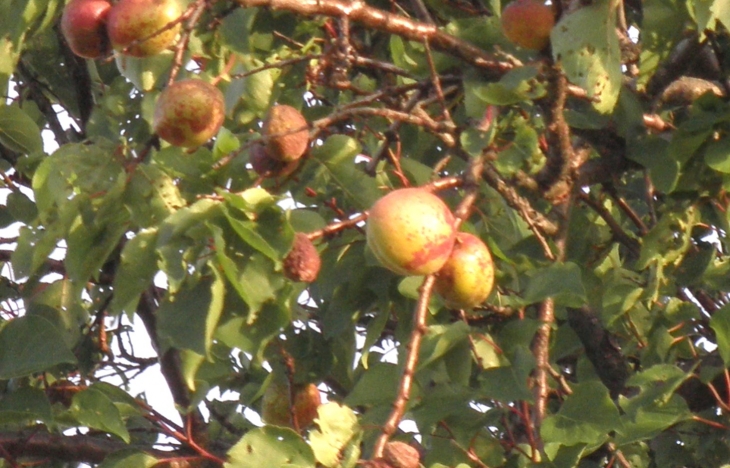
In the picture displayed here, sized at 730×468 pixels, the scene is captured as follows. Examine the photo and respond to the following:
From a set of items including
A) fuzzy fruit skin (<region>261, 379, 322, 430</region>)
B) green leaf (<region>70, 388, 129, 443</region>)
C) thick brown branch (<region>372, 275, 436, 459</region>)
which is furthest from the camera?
fuzzy fruit skin (<region>261, 379, 322, 430</region>)

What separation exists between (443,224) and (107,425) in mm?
757

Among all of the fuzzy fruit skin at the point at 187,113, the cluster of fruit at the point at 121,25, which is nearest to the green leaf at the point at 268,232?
the fuzzy fruit skin at the point at 187,113

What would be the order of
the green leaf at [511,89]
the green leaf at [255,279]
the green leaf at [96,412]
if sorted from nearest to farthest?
the green leaf at [255,279]
the green leaf at [511,89]
the green leaf at [96,412]

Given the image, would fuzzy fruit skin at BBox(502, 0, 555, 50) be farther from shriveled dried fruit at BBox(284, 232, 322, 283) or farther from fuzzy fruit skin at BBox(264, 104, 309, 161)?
shriveled dried fruit at BBox(284, 232, 322, 283)

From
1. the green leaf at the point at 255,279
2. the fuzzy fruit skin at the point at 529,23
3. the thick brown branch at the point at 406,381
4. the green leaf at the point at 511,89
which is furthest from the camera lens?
the fuzzy fruit skin at the point at 529,23

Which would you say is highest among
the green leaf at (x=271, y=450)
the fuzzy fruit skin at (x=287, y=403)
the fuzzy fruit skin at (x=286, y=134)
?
the fuzzy fruit skin at (x=286, y=134)

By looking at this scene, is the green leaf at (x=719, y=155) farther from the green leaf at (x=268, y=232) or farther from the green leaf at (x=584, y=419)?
the green leaf at (x=268, y=232)

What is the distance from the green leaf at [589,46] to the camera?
5.22ft

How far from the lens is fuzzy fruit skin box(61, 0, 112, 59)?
1.73 m

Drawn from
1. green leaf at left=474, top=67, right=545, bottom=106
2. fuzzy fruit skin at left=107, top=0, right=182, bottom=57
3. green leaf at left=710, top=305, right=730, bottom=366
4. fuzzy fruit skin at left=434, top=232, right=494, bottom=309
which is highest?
fuzzy fruit skin at left=107, top=0, right=182, bottom=57

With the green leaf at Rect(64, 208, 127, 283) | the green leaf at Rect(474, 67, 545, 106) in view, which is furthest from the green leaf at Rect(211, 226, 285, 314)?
the green leaf at Rect(474, 67, 545, 106)

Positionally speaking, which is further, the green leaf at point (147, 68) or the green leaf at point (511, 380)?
the green leaf at point (147, 68)

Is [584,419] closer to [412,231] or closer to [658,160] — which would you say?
[412,231]

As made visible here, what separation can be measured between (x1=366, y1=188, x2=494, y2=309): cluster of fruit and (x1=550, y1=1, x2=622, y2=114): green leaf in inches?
12.3
